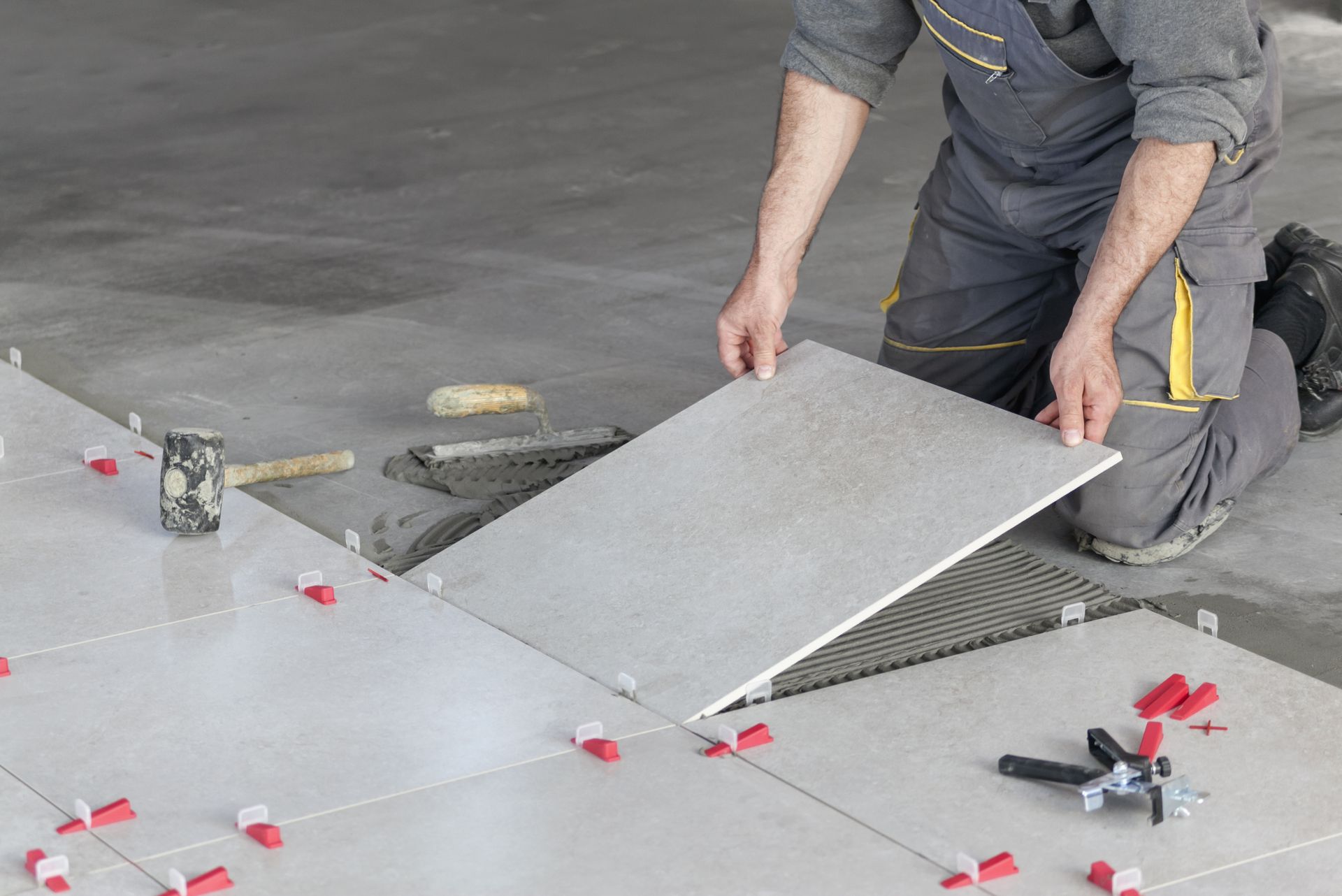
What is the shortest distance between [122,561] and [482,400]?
69 cm

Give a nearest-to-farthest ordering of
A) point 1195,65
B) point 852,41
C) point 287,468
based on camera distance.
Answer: point 1195,65
point 852,41
point 287,468

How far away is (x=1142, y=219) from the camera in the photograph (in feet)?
8.01

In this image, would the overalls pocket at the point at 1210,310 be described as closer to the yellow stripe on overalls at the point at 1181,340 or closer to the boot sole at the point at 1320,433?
the yellow stripe on overalls at the point at 1181,340

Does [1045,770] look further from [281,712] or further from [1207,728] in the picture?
[281,712]

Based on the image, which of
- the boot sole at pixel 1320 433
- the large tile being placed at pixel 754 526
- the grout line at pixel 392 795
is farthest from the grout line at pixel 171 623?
the boot sole at pixel 1320 433

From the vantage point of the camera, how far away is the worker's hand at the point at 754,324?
275 centimetres

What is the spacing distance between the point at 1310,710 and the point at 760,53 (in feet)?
16.0

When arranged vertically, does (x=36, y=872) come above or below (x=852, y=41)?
below

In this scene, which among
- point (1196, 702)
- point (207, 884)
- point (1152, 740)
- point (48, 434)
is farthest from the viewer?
point (48, 434)

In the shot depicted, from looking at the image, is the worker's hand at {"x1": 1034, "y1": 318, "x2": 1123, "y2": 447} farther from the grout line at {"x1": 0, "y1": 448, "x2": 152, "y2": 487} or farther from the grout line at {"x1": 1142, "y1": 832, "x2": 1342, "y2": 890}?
the grout line at {"x1": 0, "y1": 448, "x2": 152, "y2": 487}

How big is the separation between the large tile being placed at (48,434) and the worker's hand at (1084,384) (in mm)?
1554

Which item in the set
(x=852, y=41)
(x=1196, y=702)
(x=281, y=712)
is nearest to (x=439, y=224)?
(x=852, y=41)

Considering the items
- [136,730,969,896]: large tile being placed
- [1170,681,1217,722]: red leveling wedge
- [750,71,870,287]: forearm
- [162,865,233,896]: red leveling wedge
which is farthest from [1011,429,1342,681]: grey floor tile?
[162,865,233,896]: red leveling wedge

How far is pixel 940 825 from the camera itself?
6.22ft
